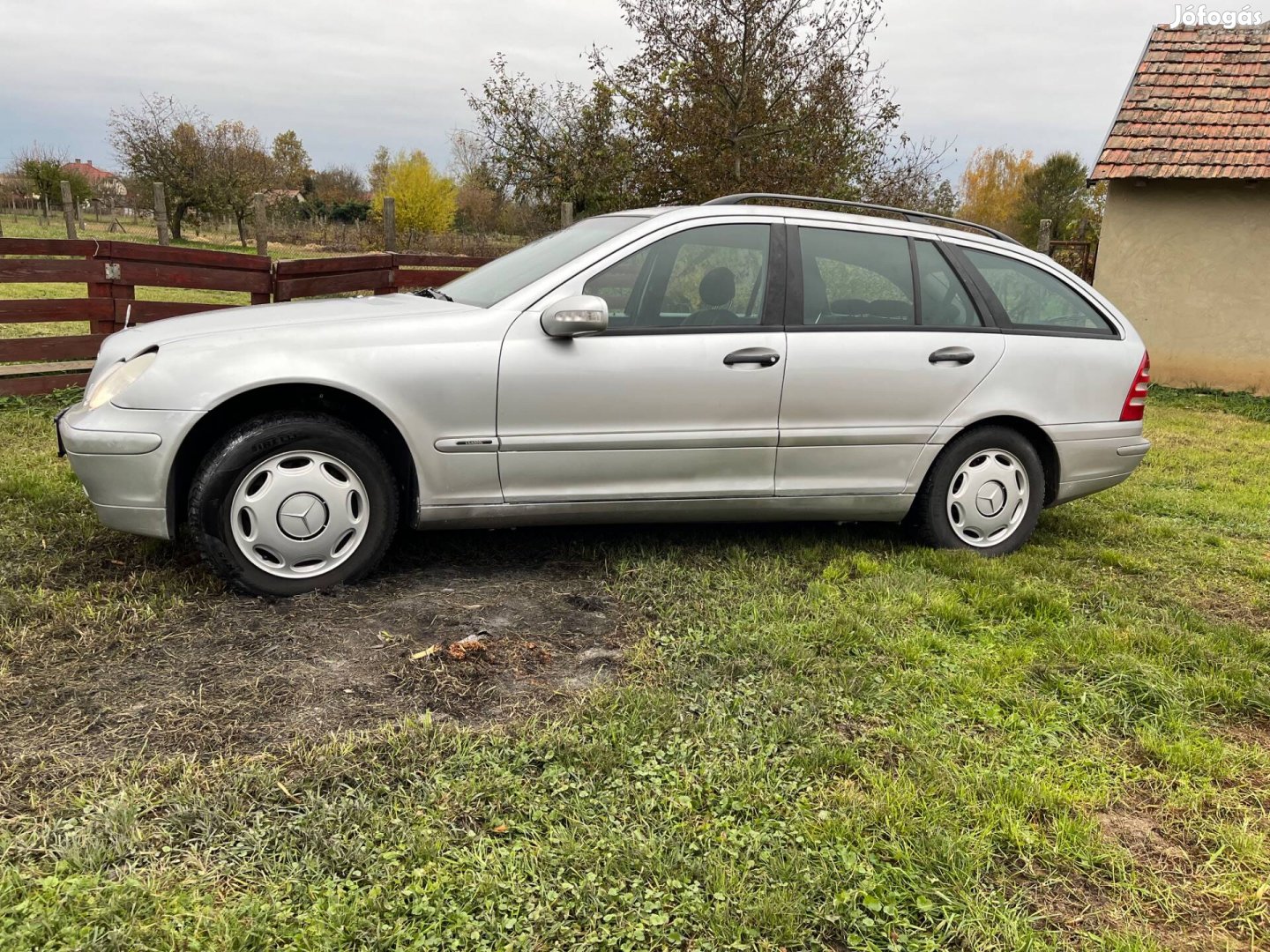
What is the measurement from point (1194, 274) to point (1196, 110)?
2.20m

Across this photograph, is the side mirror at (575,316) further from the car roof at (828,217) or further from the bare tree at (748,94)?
the bare tree at (748,94)

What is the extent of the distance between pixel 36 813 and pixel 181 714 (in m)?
0.49

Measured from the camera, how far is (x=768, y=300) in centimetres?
401

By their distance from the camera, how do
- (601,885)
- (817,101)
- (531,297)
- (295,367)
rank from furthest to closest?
(817,101)
(531,297)
(295,367)
(601,885)

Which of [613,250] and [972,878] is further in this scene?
[613,250]

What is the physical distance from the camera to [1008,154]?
49.5 meters

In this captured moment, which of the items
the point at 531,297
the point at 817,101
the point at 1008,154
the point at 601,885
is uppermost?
the point at 1008,154

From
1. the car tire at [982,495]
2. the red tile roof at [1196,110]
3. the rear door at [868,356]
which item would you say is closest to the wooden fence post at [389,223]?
the red tile roof at [1196,110]

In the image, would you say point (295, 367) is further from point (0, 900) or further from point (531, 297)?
point (0, 900)

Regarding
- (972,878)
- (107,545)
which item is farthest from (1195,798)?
(107,545)

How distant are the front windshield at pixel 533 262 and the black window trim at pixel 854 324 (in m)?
0.72

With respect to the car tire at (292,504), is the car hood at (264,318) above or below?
above

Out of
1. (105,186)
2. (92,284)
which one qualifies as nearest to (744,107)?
(92,284)

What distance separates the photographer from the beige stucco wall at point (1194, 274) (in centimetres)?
1111
